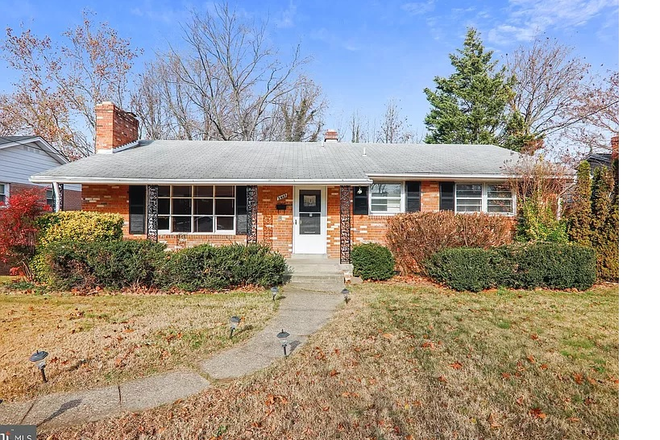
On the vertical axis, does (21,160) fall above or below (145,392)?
above

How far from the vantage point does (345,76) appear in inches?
685

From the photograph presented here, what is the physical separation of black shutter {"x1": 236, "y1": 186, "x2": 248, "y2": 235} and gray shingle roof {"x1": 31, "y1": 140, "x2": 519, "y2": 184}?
0.71 m

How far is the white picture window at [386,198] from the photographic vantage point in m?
10.4

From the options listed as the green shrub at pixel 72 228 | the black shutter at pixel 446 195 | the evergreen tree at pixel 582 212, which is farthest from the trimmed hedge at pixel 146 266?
the evergreen tree at pixel 582 212

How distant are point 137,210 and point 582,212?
12.9 metres

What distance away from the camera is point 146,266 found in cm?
701

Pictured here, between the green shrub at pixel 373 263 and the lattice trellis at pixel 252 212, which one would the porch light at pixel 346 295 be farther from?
the lattice trellis at pixel 252 212

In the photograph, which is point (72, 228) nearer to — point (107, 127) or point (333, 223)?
point (107, 127)

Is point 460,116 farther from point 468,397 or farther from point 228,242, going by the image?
point 468,397

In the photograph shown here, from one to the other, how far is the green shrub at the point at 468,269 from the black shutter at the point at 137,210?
8876 mm

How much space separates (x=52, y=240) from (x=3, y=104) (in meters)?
19.2

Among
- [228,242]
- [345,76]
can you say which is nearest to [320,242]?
[228,242]

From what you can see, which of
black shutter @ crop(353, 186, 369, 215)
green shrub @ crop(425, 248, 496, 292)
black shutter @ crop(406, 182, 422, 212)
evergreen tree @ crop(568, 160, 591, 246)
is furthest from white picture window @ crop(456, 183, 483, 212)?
green shrub @ crop(425, 248, 496, 292)

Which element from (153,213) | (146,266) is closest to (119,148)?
(153,213)
